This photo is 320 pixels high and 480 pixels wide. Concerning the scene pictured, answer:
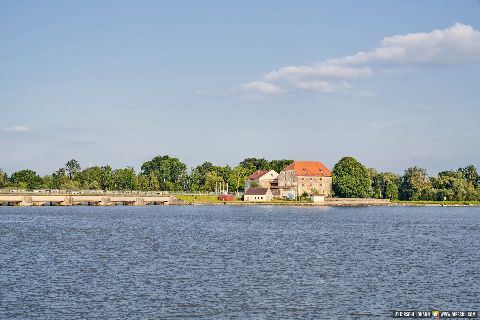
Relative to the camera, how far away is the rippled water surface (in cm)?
3772

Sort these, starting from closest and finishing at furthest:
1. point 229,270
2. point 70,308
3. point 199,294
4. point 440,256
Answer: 1. point 70,308
2. point 199,294
3. point 229,270
4. point 440,256

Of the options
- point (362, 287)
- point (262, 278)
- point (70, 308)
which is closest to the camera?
point (70, 308)

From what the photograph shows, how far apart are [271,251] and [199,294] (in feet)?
86.7

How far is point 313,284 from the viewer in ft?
151

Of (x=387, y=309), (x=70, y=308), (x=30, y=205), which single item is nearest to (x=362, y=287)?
(x=387, y=309)

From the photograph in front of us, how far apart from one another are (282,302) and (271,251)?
28.1 m

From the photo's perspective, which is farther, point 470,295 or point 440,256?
point 440,256

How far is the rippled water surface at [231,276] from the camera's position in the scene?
37.7 metres

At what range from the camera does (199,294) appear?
4172cm

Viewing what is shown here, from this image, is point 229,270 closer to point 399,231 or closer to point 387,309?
point 387,309

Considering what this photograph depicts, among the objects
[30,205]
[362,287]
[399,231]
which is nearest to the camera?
[362,287]

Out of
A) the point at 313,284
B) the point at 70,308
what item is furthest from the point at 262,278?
the point at 70,308

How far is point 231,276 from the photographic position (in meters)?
49.2

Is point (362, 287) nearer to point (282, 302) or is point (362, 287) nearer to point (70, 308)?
point (282, 302)
